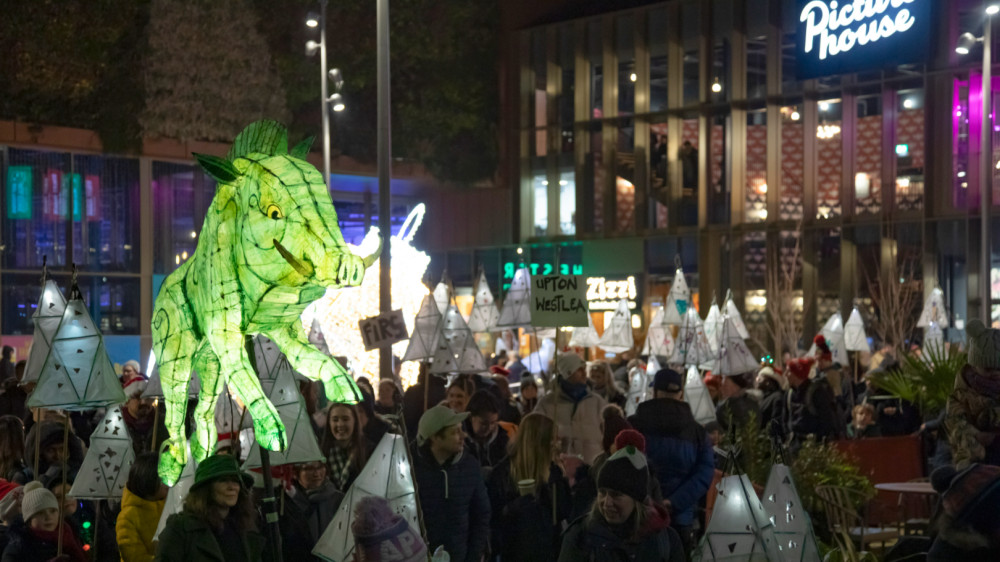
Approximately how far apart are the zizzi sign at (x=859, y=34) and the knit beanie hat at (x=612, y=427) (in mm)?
24681

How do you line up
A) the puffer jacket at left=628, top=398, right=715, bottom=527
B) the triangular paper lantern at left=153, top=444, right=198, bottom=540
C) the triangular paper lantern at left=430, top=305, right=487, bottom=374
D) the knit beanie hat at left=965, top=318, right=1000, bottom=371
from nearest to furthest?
the triangular paper lantern at left=153, top=444, right=198, bottom=540 → the knit beanie hat at left=965, top=318, right=1000, bottom=371 → the puffer jacket at left=628, top=398, right=715, bottom=527 → the triangular paper lantern at left=430, top=305, right=487, bottom=374

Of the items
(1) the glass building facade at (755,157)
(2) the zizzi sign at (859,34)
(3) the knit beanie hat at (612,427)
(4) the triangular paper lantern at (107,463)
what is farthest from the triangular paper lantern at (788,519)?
(2) the zizzi sign at (859,34)

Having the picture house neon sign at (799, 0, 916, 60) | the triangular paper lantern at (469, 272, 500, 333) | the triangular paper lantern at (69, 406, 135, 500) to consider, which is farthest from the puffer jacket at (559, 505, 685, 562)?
the picture house neon sign at (799, 0, 916, 60)

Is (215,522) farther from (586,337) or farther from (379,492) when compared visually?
(586,337)

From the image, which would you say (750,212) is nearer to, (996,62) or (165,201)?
(996,62)

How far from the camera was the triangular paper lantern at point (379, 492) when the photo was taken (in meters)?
6.87

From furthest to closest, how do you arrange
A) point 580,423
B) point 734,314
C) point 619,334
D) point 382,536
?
point 734,314 < point 619,334 < point 580,423 < point 382,536

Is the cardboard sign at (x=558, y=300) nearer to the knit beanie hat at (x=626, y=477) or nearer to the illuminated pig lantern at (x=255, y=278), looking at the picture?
the knit beanie hat at (x=626, y=477)

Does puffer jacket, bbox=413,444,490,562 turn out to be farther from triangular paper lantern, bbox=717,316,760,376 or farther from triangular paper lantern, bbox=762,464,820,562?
triangular paper lantern, bbox=717,316,760,376

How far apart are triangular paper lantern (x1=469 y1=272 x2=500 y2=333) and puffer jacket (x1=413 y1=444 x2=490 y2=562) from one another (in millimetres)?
11070

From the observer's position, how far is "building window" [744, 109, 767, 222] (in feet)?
121

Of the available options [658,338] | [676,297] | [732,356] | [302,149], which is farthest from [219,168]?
[658,338]

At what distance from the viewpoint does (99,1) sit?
3359cm

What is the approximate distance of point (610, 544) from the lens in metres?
6.40
